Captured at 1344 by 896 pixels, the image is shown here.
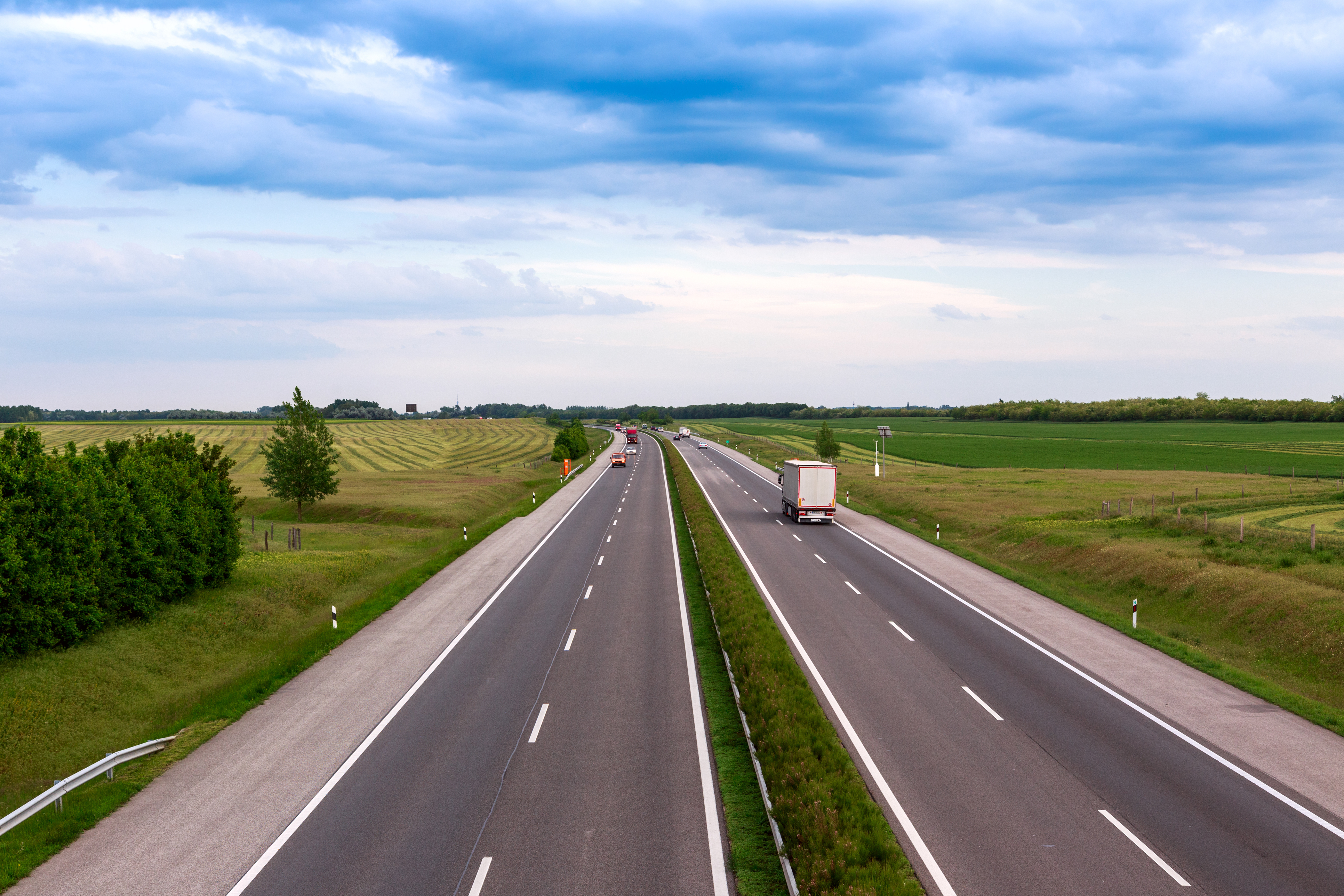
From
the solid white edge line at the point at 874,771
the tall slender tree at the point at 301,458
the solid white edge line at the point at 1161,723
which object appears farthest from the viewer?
the tall slender tree at the point at 301,458

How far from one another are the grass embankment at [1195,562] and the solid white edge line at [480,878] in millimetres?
15846

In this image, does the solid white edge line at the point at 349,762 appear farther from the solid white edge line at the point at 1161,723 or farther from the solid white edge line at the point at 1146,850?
the solid white edge line at the point at 1161,723

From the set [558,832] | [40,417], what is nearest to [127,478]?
[558,832]

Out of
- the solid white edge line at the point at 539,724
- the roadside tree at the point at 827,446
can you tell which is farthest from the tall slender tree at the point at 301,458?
the roadside tree at the point at 827,446

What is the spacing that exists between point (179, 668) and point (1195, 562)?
3236 cm

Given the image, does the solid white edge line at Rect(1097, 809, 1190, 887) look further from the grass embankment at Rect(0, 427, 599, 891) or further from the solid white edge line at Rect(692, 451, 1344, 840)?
the grass embankment at Rect(0, 427, 599, 891)

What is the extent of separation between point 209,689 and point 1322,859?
2137 cm

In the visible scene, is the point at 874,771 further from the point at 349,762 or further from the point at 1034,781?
the point at 349,762

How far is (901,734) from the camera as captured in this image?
45.2ft

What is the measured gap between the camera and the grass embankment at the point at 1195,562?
18422mm

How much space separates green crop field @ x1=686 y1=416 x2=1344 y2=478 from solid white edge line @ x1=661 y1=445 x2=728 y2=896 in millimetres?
68806

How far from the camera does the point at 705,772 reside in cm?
1235

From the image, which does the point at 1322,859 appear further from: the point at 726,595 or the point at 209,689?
the point at 209,689

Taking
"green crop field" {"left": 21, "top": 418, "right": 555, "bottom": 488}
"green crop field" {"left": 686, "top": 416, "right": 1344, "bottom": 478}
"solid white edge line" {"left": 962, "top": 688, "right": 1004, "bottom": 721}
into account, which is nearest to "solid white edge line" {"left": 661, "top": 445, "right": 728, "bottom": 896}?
"solid white edge line" {"left": 962, "top": 688, "right": 1004, "bottom": 721}
